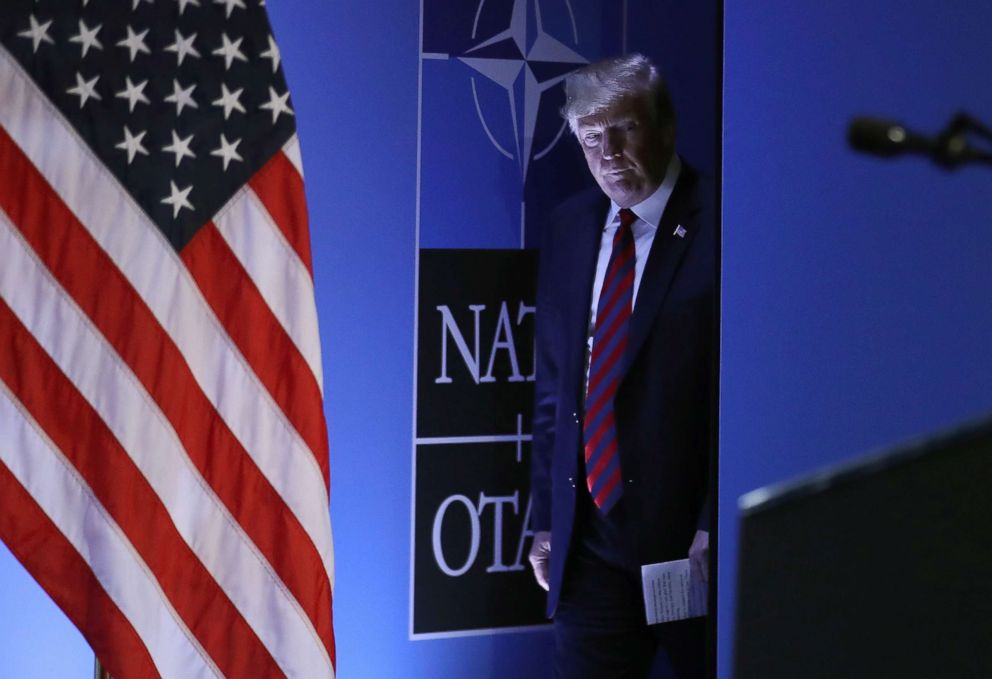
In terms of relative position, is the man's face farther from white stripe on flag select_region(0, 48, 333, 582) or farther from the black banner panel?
white stripe on flag select_region(0, 48, 333, 582)

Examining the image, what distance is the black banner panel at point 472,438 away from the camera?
119 inches

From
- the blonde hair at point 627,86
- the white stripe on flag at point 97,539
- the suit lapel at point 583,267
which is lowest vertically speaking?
the white stripe on flag at point 97,539

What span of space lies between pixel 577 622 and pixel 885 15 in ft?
4.89

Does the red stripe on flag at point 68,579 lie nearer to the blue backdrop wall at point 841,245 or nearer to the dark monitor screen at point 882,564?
the blue backdrop wall at point 841,245

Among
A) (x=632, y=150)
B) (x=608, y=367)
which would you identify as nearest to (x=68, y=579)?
(x=608, y=367)

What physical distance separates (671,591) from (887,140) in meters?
2.05

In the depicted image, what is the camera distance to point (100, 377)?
235 centimetres

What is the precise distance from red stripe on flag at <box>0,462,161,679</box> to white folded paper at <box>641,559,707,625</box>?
1.03m

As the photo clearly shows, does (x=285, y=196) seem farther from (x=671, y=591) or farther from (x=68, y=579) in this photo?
(x=671, y=591)

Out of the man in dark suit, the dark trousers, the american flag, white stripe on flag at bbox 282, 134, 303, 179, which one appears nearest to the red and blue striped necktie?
the man in dark suit

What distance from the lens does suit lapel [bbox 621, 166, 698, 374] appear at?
8.39 feet

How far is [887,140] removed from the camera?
66cm

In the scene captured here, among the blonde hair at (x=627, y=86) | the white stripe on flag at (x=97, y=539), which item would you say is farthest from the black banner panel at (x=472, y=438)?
the white stripe on flag at (x=97, y=539)

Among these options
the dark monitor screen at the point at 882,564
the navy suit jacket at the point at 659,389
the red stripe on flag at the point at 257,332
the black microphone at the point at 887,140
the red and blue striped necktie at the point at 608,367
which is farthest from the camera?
the red and blue striped necktie at the point at 608,367
